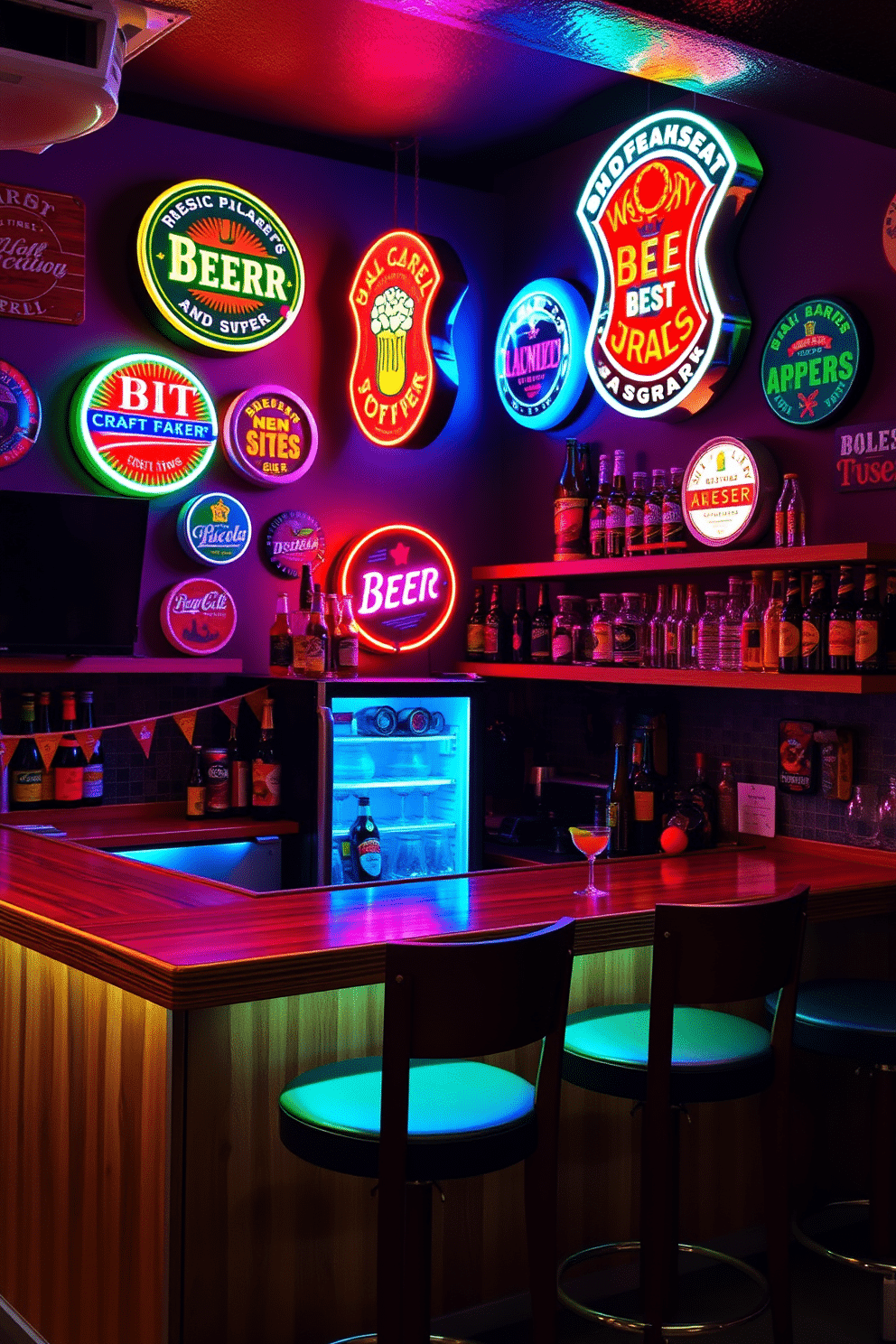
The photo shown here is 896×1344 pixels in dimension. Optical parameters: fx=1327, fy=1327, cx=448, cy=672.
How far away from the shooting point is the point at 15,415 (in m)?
4.59

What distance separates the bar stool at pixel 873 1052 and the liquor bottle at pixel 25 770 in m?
2.55

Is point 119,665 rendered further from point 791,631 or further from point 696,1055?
point 696,1055

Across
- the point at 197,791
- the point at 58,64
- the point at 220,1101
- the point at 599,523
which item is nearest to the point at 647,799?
the point at 599,523

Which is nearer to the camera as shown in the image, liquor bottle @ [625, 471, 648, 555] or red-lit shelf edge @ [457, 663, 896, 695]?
red-lit shelf edge @ [457, 663, 896, 695]

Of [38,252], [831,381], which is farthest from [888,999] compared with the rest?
[38,252]

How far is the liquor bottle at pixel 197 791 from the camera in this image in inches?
190

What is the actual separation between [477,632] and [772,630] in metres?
1.60

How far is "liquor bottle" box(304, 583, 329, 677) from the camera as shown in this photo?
492cm

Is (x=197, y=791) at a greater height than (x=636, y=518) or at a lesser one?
lesser

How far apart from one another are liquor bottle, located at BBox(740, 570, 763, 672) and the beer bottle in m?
0.40

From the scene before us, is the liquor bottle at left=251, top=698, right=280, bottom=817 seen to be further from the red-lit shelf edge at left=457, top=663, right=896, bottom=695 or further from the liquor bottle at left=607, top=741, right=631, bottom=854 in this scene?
the liquor bottle at left=607, top=741, right=631, bottom=854

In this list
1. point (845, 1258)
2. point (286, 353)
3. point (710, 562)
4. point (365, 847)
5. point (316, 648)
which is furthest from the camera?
point (286, 353)

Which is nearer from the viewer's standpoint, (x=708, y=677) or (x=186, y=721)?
(x=708, y=677)

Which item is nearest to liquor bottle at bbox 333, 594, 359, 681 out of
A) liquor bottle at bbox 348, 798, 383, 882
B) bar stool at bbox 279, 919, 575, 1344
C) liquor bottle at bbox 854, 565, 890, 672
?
liquor bottle at bbox 348, 798, 383, 882
